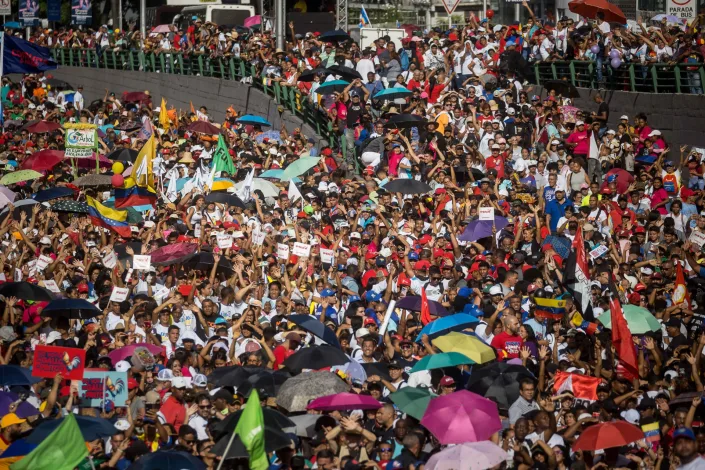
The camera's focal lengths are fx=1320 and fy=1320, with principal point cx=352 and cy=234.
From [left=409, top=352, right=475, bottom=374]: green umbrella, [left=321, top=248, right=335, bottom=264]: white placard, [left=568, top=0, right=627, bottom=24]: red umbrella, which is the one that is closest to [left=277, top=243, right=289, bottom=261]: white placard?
[left=321, top=248, right=335, bottom=264]: white placard

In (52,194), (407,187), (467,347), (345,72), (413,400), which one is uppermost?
(345,72)

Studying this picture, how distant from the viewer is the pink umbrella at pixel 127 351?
13961 millimetres

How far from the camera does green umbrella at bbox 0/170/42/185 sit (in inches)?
906

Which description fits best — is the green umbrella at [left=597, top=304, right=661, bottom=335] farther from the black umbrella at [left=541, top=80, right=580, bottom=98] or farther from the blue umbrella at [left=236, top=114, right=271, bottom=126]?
the blue umbrella at [left=236, top=114, right=271, bottom=126]

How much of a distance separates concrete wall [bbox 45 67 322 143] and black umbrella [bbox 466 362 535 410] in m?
13.9

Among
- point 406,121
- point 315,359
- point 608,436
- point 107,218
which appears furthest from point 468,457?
point 406,121

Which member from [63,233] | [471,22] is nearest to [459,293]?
[63,233]

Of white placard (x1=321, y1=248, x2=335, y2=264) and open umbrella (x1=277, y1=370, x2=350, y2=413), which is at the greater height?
open umbrella (x1=277, y1=370, x2=350, y2=413)

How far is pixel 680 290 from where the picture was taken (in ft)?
49.4

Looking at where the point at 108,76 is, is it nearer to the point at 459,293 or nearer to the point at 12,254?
the point at 12,254

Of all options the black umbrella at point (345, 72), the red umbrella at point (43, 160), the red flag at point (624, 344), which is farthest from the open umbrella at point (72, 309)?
the black umbrella at point (345, 72)

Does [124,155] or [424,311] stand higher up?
[424,311]

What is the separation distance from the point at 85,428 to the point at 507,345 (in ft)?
15.1

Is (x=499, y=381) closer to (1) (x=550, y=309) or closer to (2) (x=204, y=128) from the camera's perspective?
(1) (x=550, y=309)
